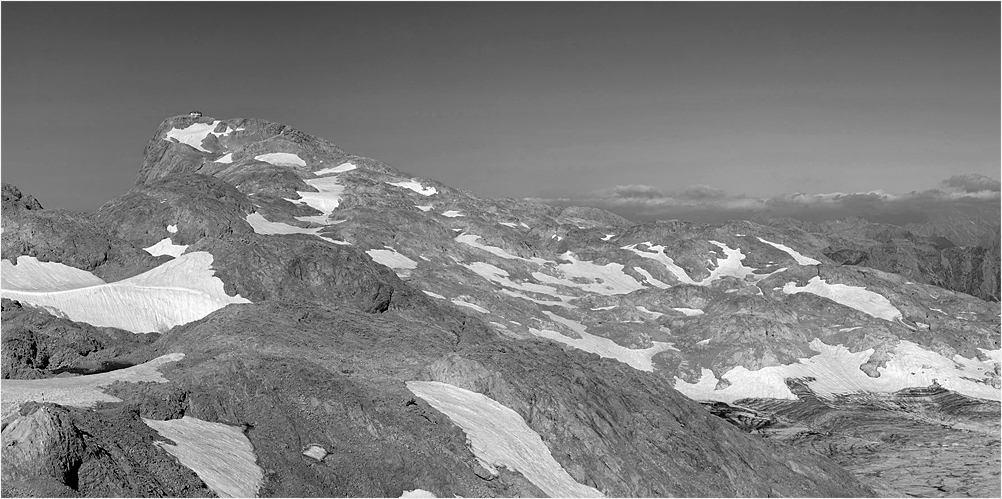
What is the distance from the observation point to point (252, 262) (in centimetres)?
9525

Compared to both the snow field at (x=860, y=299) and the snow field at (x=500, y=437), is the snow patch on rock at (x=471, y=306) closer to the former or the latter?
the snow field at (x=860, y=299)

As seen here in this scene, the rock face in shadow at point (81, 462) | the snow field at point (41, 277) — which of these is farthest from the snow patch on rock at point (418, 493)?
the snow field at point (41, 277)

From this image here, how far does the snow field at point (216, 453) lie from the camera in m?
31.9

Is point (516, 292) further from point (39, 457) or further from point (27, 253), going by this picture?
point (39, 457)

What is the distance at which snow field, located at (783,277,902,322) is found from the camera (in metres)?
185

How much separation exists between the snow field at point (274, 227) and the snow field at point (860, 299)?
102 meters

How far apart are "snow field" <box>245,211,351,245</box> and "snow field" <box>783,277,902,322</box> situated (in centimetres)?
10168

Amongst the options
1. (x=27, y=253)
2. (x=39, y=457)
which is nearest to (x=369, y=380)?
(x=39, y=457)

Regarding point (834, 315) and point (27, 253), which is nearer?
point (27, 253)

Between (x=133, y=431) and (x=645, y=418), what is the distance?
35476 mm

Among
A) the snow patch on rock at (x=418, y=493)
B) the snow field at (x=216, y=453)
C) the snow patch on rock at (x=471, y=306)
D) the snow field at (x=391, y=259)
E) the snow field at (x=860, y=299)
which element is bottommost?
the snow field at (x=860, y=299)

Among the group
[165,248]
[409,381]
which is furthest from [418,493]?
[165,248]

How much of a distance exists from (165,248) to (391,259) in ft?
140

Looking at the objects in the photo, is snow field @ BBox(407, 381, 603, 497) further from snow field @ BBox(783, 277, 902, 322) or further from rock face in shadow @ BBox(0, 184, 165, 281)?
snow field @ BBox(783, 277, 902, 322)
